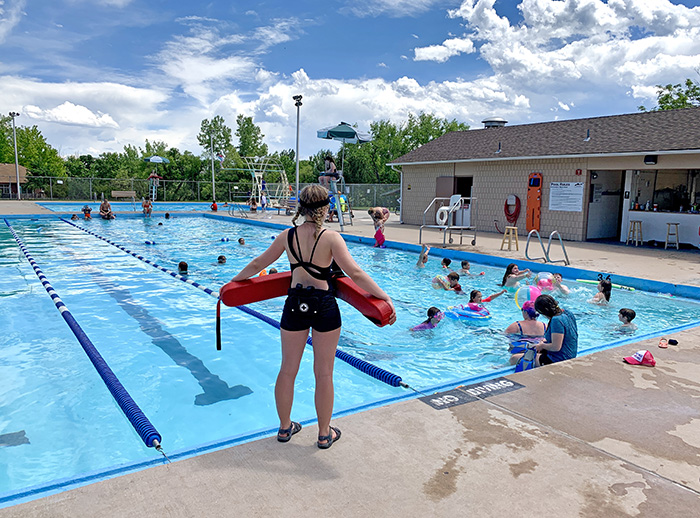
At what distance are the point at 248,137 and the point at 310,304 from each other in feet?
186

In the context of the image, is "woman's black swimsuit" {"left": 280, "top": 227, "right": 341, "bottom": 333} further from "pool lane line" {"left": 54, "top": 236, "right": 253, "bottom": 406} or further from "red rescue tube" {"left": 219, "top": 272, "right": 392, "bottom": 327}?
"pool lane line" {"left": 54, "top": 236, "right": 253, "bottom": 406}

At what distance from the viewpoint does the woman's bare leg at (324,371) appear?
316 cm

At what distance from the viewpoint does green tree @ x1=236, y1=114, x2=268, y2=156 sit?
5675 centimetres

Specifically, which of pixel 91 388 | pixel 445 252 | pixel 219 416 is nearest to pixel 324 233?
pixel 219 416

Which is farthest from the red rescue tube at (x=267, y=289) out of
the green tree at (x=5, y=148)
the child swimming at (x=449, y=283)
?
the green tree at (x=5, y=148)

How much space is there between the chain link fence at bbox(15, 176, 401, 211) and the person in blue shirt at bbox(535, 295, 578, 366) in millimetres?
29217

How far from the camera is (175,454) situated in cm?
322

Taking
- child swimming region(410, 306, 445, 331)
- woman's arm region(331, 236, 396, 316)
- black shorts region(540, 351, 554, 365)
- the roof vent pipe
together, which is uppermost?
the roof vent pipe

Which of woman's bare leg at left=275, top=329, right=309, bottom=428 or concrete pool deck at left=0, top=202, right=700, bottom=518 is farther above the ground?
woman's bare leg at left=275, top=329, right=309, bottom=428

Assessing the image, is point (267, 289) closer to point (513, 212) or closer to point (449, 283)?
point (449, 283)

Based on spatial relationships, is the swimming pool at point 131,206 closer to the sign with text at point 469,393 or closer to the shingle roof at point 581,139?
the shingle roof at point 581,139

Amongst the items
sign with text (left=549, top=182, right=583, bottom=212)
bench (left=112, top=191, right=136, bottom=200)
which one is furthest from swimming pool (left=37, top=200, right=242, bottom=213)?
sign with text (left=549, top=182, right=583, bottom=212)

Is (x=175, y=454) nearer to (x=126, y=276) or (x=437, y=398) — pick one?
(x=437, y=398)

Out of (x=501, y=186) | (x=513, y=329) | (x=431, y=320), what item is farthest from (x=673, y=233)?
(x=431, y=320)
